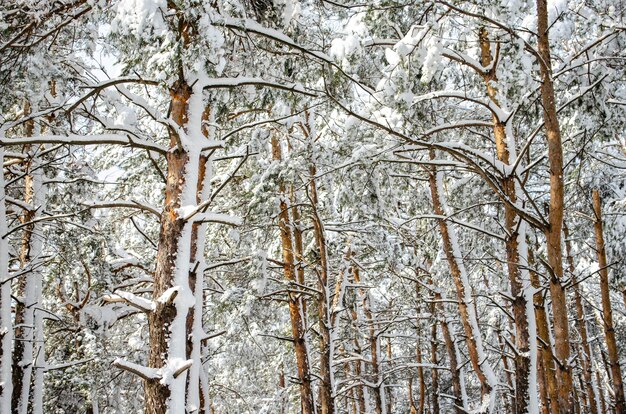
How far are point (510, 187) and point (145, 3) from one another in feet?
17.9

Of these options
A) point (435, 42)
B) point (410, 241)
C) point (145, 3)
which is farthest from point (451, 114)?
point (145, 3)

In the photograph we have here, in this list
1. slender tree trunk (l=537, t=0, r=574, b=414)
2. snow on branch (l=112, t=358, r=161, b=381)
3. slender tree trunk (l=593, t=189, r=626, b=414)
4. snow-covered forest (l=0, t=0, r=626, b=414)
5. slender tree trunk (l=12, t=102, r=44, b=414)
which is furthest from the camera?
slender tree trunk (l=593, t=189, r=626, b=414)

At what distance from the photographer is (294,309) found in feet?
30.4

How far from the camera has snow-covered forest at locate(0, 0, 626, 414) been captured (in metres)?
4.20

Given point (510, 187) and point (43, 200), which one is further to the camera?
point (43, 200)

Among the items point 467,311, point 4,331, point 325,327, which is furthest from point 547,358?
point 4,331

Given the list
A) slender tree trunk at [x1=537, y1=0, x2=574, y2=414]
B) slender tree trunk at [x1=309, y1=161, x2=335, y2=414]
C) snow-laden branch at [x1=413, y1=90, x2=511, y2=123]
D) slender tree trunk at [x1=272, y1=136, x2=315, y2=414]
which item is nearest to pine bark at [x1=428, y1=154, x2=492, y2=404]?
snow-laden branch at [x1=413, y1=90, x2=511, y2=123]

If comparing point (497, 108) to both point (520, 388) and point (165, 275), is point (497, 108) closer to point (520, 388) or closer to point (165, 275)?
point (520, 388)

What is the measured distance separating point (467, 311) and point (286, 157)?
185 inches

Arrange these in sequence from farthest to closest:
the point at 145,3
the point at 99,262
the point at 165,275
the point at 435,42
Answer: the point at 99,262 < the point at 435,42 < the point at 165,275 < the point at 145,3

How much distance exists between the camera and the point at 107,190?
33.1 feet

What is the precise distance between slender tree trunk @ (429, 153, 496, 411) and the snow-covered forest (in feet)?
0.15

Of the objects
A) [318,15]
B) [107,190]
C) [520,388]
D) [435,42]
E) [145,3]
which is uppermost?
[318,15]

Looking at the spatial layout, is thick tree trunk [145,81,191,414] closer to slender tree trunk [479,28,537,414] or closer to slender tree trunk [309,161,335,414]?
slender tree trunk [479,28,537,414]
